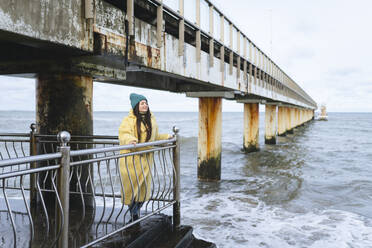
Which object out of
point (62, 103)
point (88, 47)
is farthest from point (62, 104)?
point (88, 47)

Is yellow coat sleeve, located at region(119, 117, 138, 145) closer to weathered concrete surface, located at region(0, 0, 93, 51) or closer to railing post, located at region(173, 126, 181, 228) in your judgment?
railing post, located at region(173, 126, 181, 228)

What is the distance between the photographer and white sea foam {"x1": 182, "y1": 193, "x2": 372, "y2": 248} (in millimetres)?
6453

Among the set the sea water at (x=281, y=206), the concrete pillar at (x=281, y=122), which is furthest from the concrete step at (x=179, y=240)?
the concrete pillar at (x=281, y=122)

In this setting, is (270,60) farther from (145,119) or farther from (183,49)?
(145,119)

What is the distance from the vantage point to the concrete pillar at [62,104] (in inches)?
194

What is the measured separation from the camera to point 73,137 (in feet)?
16.5

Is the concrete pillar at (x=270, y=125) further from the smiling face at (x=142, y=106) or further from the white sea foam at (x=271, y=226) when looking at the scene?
the smiling face at (x=142, y=106)

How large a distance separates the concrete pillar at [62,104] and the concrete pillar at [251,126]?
16.9 m

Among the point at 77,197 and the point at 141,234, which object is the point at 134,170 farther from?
the point at 77,197

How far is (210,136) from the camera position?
12.2 metres

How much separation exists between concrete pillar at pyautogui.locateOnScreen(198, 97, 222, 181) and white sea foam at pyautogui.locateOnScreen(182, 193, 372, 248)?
10.2ft

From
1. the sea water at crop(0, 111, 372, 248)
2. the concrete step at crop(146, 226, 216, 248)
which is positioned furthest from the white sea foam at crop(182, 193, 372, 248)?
the concrete step at crop(146, 226, 216, 248)

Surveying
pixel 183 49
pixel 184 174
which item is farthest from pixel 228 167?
pixel 183 49

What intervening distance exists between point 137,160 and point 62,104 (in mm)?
1665
